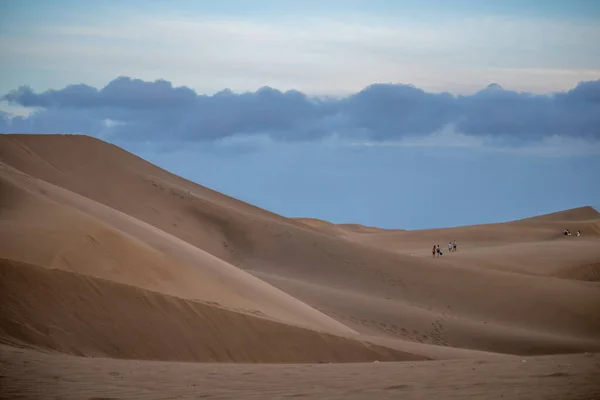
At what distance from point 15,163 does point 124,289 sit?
60.9 feet

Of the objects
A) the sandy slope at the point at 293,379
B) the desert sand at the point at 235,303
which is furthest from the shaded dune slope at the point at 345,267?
the sandy slope at the point at 293,379

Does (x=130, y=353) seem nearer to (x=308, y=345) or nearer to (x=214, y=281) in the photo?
(x=308, y=345)

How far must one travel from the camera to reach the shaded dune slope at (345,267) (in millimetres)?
23312

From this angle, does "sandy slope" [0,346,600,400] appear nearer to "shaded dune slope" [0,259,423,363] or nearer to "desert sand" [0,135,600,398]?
"desert sand" [0,135,600,398]

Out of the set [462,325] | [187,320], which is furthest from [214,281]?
[462,325]

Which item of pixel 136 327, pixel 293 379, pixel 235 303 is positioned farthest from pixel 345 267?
pixel 293 379

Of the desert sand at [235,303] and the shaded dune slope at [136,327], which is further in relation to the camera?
the shaded dune slope at [136,327]

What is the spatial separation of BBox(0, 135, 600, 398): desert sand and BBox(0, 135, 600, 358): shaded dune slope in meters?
0.10

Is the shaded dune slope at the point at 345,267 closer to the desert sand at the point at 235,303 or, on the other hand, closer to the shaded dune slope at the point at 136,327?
the desert sand at the point at 235,303

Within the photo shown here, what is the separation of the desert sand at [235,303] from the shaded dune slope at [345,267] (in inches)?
3.9

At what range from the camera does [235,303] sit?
1850cm

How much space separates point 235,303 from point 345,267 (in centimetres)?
1361

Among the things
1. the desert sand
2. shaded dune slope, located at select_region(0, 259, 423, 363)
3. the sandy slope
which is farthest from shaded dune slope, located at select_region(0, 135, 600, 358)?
the sandy slope

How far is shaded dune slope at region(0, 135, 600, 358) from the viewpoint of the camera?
23.3 m
